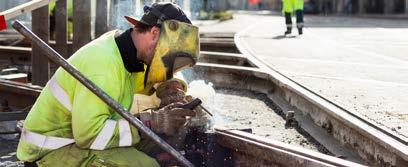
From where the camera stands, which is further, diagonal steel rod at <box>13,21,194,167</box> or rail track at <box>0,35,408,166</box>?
rail track at <box>0,35,408,166</box>

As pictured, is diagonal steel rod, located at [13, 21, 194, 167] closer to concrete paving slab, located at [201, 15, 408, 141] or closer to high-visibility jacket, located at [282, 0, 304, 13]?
concrete paving slab, located at [201, 15, 408, 141]

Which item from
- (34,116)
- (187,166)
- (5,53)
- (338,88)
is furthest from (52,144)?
(5,53)

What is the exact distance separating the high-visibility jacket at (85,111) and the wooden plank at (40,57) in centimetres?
511

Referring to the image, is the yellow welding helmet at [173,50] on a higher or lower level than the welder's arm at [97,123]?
higher

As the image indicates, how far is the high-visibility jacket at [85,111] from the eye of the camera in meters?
3.43

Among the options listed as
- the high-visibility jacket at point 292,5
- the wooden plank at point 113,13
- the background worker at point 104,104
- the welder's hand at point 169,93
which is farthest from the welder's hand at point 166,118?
the high-visibility jacket at point 292,5

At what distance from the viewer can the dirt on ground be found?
6.34 m

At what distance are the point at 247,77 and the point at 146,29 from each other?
6189 mm

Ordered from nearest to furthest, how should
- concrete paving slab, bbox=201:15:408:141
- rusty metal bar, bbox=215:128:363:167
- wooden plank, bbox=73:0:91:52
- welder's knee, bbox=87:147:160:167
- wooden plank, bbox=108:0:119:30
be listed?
welder's knee, bbox=87:147:160:167 < rusty metal bar, bbox=215:128:363:167 < concrete paving slab, bbox=201:15:408:141 < wooden plank, bbox=73:0:91:52 < wooden plank, bbox=108:0:119:30

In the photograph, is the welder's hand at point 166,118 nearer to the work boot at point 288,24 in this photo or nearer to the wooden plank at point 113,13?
→ the wooden plank at point 113,13

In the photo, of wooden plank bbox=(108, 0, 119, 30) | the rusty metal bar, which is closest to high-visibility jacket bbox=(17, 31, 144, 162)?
the rusty metal bar

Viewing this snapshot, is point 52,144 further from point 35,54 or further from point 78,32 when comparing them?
point 78,32

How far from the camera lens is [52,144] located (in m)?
3.66

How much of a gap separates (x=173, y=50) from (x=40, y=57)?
550 cm
